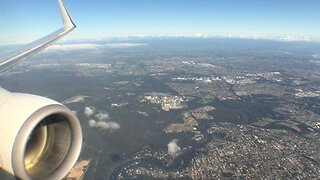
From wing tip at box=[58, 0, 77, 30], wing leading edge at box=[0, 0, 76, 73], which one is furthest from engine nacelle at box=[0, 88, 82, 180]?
wing tip at box=[58, 0, 77, 30]

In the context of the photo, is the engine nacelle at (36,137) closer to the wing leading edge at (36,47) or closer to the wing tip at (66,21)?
the wing leading edge at (36,47)

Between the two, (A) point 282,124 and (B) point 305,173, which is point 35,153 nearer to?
(B) point 305,173

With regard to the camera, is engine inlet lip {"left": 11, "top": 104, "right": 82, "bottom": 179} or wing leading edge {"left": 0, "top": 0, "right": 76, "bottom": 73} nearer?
engine inlet lip {"left": 11, "top": 104, "right": 82, "bottom": 179}

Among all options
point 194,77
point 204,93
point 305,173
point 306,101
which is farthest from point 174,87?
point 305,173

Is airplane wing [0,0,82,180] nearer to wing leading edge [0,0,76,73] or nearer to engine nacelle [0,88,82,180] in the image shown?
engine nacelle [0,88,82,180]

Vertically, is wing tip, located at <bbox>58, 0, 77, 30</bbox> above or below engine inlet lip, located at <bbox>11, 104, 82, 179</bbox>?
above

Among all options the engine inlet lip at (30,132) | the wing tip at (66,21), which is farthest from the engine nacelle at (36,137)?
Answer: the wing tip at (66,21)

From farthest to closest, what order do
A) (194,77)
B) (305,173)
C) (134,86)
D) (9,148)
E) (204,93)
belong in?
(194,77)
(134,86)
(204,93)
(305,173)
(9,148)

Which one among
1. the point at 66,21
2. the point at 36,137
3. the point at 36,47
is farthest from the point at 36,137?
the point at 66,21
